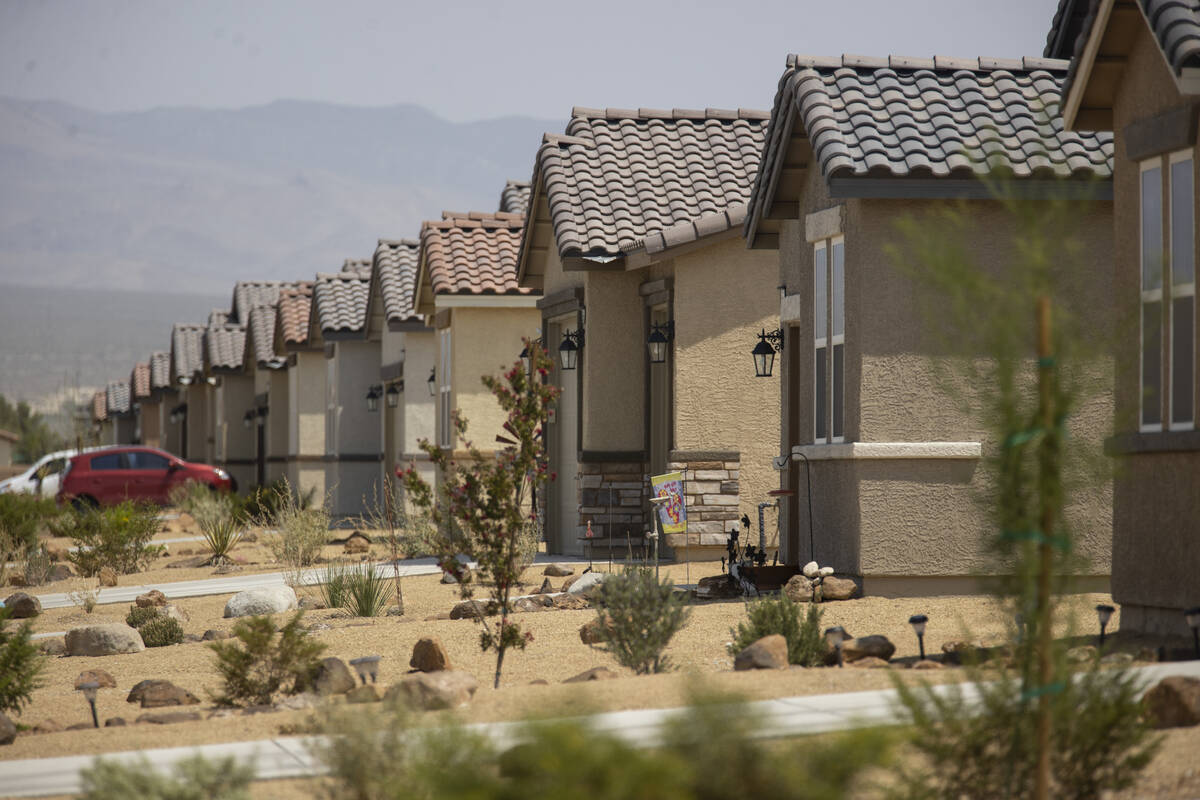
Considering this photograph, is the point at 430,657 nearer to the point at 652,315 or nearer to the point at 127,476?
the point at 652,315

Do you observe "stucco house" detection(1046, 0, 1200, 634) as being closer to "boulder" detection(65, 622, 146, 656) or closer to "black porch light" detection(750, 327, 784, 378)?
"black porch light" detection(750, 327, 784, 378)

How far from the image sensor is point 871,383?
1277 centimetres

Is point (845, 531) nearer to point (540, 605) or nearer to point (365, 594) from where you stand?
point (540, 605)

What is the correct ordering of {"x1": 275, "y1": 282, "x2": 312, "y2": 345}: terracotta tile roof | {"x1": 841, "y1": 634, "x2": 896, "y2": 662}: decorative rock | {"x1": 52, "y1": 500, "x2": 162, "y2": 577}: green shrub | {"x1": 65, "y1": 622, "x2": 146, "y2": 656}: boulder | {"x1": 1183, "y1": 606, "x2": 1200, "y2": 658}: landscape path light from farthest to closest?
{"x1": 275, "y1": 282, "x2": 312, "y2": 345}: terracotta tile roof
{"x1": 52, "y1": 500, "x2": 162, "y2": 577}: green shrub
{"x1": 65, "y1": 622, "x2": 146, "y2": 656}: boulder
{"x1": 841, "y1": 634, "x2": 896, "y2": 662}: decorative rock
{"x1": 1183, "y1": 606, "x2": 1200, "y2": 658}: landscape path light

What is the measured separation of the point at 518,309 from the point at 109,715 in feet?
48.0

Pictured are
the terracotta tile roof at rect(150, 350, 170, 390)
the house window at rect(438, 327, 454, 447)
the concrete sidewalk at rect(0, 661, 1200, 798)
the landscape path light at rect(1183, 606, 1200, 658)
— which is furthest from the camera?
the terracotta tile roof at rect(150, 350, 170, 390)

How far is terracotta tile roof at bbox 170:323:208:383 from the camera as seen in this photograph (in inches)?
1874

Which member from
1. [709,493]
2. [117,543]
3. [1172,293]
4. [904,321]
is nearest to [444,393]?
[117,543]

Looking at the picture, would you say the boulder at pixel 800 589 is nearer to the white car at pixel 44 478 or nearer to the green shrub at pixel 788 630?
the green shrub at pixel 788 630

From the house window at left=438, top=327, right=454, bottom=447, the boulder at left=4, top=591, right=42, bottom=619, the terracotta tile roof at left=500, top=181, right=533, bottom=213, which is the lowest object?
the boulder at left=4, top=591, right=42, bottom=619

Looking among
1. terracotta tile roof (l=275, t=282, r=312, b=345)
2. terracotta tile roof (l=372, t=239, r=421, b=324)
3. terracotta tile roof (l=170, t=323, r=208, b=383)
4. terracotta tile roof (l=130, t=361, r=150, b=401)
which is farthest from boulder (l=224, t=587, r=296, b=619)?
terracotta tile roof (l=130, t=361, r=150, b=401)

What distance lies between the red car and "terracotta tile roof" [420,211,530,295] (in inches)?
512

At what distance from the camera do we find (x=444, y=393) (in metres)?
24.8

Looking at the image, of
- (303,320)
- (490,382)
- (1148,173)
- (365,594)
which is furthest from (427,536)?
(303,320)
